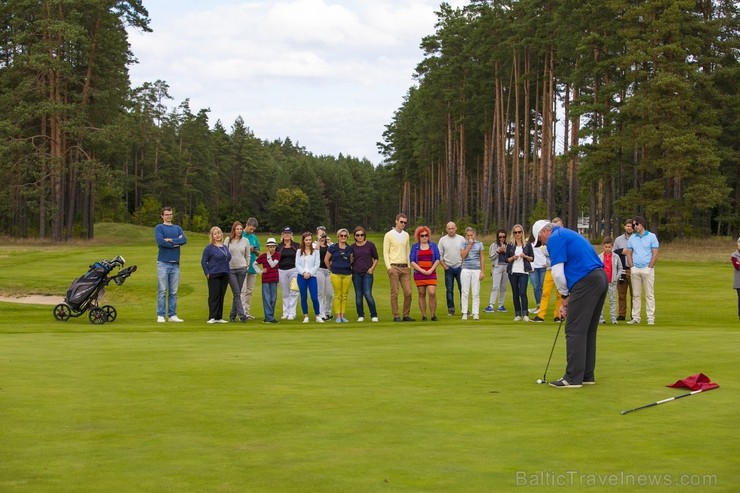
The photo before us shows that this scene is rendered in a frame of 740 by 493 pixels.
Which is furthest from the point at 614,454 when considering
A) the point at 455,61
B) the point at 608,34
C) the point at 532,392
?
the point at 455,61

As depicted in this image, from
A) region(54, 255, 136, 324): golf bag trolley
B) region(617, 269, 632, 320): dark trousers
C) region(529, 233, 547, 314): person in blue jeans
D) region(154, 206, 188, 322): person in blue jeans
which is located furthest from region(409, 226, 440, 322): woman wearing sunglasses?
region(54, 255, 136, 324): golf bag trolley

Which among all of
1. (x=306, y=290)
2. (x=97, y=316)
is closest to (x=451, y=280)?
(x=306, y=290)

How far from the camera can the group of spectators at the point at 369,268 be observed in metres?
19.7

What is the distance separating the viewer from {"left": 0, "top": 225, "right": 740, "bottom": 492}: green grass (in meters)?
6.09

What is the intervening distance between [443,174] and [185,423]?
110589mm

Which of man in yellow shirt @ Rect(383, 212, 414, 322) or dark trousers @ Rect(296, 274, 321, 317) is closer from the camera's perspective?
man in yellow shirt @ Rect(383, 212, 414, 322)

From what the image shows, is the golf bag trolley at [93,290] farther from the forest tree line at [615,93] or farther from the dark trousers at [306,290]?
the forest tree line at [615,93]

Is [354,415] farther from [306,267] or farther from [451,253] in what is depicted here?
[451,253]

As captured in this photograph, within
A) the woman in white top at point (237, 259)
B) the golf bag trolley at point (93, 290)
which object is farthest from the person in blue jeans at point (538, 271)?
the golf bag trolley at point (93, 290)

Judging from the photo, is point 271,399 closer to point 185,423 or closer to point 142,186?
point 185,423

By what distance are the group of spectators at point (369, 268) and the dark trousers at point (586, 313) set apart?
29.9 ft

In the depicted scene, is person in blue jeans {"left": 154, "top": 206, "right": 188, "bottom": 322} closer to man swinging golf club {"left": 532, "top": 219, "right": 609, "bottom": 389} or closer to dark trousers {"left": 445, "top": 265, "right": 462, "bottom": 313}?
dark trousers {"left": 445, "top": 265, "right": 462, "bottom": 313}

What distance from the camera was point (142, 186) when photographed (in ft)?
393

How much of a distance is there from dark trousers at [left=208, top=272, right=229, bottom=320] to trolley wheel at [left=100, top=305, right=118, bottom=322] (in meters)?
2.20
